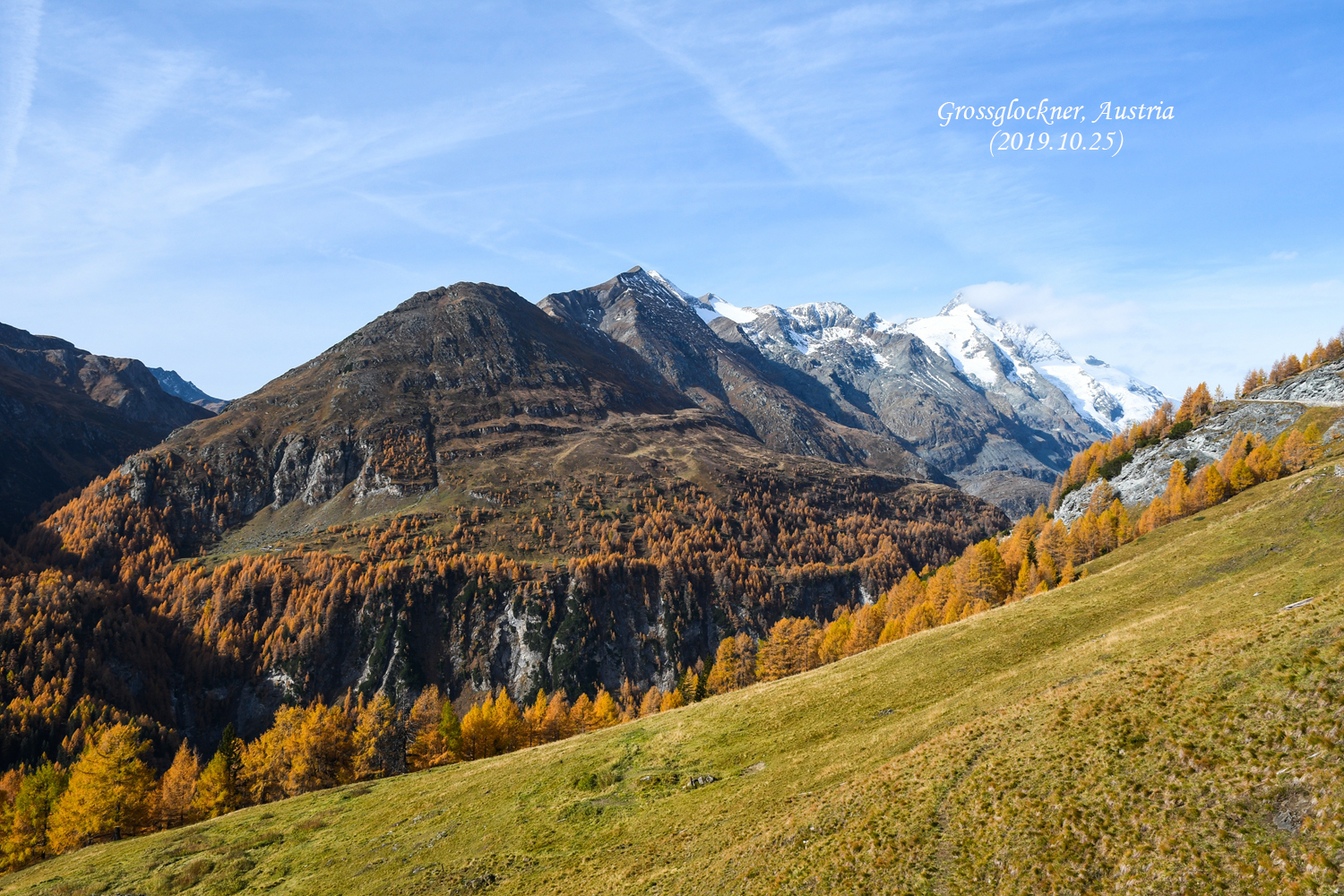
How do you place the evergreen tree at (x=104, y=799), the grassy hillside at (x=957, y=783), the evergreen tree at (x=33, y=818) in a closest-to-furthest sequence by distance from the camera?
the grassy hillside at (x=957, y=783) < the evergreen tree at (x=33, y=818) < the evergreen tree at (x=104, y=799)

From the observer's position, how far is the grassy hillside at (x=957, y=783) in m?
24.0

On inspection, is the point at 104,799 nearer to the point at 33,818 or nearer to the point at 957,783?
the point at 33,818

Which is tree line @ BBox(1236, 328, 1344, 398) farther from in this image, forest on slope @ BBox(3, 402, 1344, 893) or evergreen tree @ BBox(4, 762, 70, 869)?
evergreen tree @ BBox(4, 762, 70, 869)

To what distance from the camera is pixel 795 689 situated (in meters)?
67.2

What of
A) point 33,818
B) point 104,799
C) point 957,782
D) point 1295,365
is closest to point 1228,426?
point 1295,365

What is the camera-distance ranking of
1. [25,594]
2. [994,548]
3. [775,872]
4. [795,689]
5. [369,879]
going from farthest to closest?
[25,594] → [994,548] → [795,689] → [369,879] → [775,872]

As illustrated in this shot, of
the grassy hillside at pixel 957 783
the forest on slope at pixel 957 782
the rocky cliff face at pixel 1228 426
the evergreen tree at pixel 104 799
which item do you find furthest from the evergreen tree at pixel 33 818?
the rocky cliff face at pixel 1228 426

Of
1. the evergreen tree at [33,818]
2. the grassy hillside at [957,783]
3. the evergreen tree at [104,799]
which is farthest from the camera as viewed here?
the evergreen tree at [104,799]

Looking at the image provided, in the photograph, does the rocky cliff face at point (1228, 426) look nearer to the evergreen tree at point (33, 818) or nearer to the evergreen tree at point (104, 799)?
the evergreen tree at point (104, 799)

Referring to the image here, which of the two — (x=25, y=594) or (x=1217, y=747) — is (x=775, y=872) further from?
(x=25, y=594)

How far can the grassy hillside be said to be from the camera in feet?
78.7

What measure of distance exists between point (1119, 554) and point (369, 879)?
123m

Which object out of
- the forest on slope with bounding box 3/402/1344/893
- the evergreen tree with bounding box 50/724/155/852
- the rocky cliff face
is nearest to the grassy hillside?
the forest on slope with bounding box 3/402/1344/893

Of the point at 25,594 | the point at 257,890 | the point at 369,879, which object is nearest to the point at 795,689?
the point at 369,879
